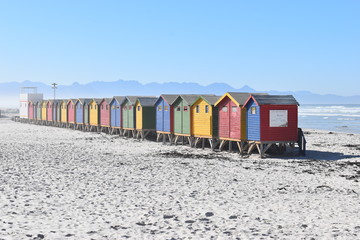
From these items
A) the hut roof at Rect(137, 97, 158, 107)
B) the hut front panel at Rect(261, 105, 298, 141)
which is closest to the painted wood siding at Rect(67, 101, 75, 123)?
the hut roof at Rect(137, 97, 158, 107)

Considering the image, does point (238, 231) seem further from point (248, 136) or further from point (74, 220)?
point (248, 136)

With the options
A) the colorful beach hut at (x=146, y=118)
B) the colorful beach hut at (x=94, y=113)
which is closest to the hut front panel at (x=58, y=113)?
the colorful beach hut at (x=94, y=113)

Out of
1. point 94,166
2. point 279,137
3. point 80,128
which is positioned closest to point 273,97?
point 279,137

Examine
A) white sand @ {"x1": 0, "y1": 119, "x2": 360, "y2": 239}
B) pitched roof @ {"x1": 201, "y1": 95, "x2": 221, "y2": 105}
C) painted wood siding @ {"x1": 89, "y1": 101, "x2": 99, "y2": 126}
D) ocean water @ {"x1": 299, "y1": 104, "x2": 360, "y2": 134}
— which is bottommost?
white sand @ {"x1": 0, "y1": 119, "x2": 360, "y2": 239}

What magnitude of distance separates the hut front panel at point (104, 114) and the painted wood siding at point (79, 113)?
18.3 ft

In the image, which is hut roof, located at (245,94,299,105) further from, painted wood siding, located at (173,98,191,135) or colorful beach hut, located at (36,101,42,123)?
colorful beach hut, located at (36,101,42,123)

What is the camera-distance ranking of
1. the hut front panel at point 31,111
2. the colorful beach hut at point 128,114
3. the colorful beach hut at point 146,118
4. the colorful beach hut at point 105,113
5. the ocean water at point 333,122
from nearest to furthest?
1. the colorful beach hut at point 146,118
2. the colorful beach hut at point 128,114
3. the colorful beach hut at point 105,113
4. the ocean water at point 333,122
5. the hut front panel at point 31,111

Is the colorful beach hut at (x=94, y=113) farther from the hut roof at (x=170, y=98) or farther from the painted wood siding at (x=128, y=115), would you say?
the hut roof at (x=170, y=98)

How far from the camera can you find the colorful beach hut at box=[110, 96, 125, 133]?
42.2 m

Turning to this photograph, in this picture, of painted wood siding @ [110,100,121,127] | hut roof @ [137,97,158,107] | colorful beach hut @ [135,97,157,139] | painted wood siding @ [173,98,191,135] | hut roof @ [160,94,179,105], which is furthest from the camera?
painted wood siding @ [110,100,121,127]

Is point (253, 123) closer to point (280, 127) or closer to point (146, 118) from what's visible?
point (280, 127)

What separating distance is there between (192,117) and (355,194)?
55.5ft

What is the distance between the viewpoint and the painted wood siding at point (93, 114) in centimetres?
4824

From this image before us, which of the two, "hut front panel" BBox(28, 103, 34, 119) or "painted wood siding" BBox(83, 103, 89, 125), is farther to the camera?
"hut front panel" BBox(28, 103, 34, 119)
